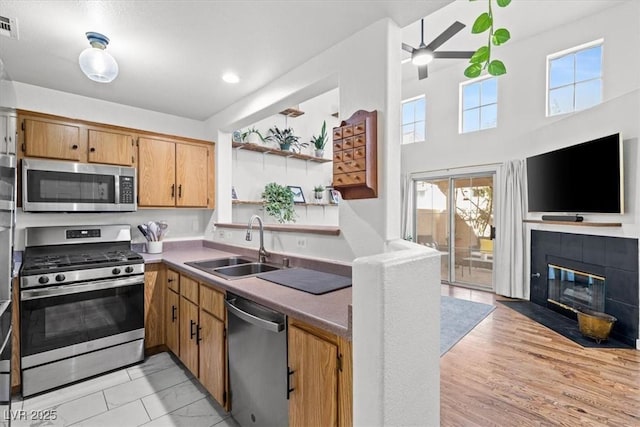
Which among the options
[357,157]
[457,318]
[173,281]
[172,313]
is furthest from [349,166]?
[457,318]

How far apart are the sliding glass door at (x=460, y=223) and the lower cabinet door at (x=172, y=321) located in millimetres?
4643

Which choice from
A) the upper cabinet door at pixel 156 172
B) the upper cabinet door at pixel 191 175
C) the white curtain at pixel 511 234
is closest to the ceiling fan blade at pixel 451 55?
the white curtain at pixel 511 234

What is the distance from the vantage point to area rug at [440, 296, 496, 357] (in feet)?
10.2

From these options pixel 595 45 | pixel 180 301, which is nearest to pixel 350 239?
pixel 180 301

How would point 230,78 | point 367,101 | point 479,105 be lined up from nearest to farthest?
point 367,101, point 230,78, point 479,105

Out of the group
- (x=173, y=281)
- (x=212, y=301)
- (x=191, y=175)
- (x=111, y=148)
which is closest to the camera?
(x=212, y=301)

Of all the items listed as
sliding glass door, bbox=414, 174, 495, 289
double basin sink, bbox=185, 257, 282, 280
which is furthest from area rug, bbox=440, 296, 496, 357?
double basin sink, bbox=185, 257, 282, 280

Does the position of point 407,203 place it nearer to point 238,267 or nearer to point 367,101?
point 238,267

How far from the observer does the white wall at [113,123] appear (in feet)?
8.44

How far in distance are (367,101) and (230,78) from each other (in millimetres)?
1301

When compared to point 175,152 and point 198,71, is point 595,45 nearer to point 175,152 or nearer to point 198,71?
point 198,71

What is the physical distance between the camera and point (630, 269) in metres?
3.02

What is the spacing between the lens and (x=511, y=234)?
465 centimetres

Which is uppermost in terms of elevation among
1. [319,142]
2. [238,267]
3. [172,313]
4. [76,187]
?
[319,142]
